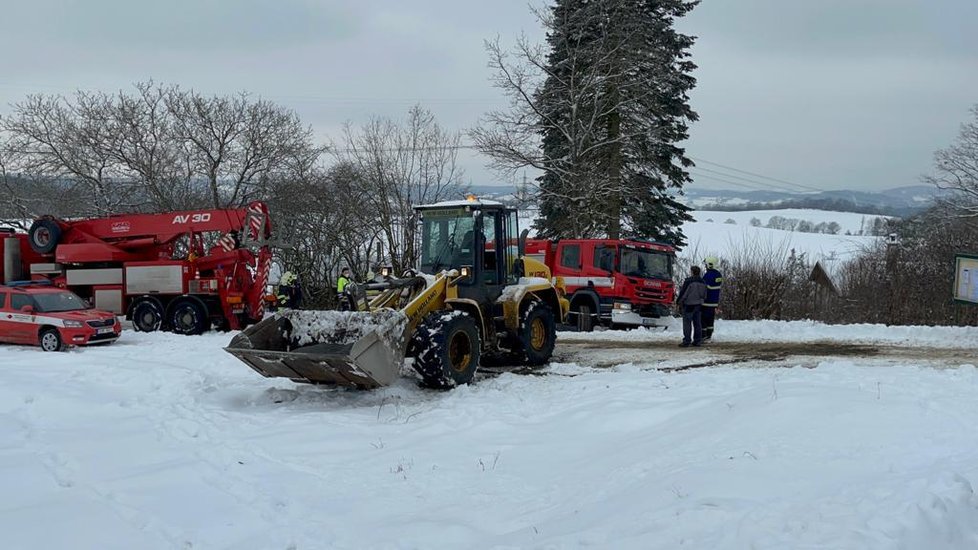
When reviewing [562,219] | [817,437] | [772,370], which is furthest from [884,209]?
[817,437]

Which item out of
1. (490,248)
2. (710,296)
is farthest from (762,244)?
(490,248)

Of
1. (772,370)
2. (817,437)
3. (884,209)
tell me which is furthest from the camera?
(884,209)

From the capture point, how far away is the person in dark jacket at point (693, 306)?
15.2m

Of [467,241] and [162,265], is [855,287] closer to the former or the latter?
[467,241]

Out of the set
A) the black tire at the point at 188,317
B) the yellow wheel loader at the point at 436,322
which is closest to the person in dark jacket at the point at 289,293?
the black tire at the point at 188,317

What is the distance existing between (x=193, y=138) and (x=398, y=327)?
24.3 meters

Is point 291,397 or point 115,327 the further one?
point 115,327

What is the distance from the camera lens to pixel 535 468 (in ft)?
23.7

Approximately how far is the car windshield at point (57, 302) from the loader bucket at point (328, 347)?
924 centimetres

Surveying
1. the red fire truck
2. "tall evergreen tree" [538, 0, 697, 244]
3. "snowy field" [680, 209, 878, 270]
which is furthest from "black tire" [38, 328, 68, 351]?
"snowy field" [680, 209, 878, 270]

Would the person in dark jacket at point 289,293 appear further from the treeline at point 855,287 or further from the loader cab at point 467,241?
the treeline at point 855,287

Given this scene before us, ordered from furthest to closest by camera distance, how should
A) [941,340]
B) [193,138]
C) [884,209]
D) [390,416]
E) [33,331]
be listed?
[884,209] → [193,138] → [33,331] → [941,340] → [390,416]

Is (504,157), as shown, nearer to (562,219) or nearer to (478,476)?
(562,219)

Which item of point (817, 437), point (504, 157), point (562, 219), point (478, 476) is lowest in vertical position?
point (478, 476)
